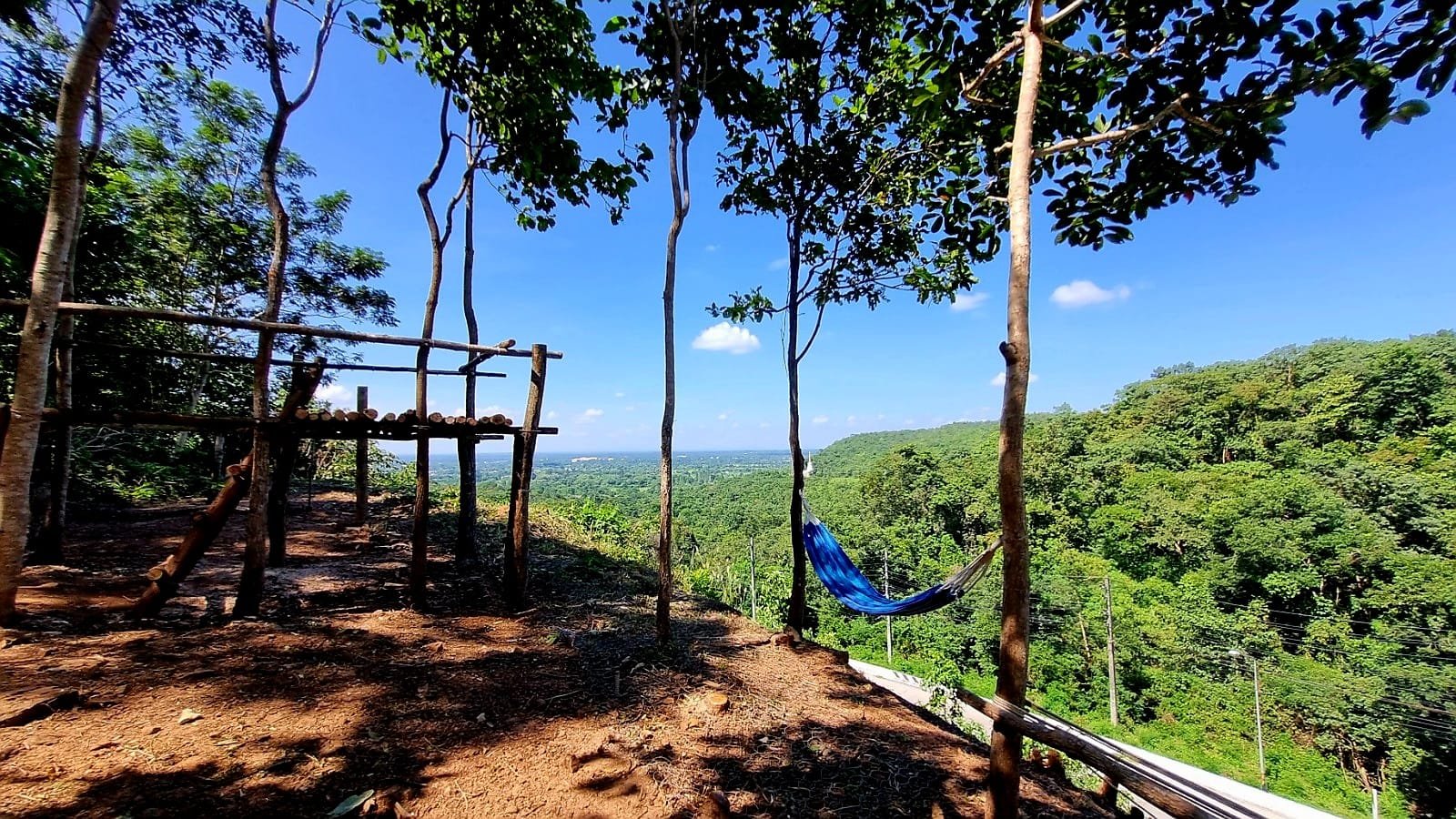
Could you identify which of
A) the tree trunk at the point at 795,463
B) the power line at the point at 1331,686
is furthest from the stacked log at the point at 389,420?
the power line at the point at 1331,686

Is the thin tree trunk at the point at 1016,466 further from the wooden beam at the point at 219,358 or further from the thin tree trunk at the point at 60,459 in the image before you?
the thin tree trunk at the point at 60,459

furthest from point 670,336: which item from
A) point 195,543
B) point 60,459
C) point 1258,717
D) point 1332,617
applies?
point 1332,617

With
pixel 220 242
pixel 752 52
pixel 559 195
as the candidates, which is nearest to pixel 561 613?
pixel 559 195

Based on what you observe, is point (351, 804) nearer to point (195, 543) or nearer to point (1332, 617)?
point (195, 543)

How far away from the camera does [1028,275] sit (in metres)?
1.94

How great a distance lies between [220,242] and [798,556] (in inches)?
357

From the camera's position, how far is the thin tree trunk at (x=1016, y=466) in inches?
71.9

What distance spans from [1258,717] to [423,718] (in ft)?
63.7

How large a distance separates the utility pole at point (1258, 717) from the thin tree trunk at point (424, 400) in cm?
1904

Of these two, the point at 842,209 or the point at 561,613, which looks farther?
the point at 842,209

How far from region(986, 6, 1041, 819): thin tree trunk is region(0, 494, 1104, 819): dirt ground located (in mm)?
609

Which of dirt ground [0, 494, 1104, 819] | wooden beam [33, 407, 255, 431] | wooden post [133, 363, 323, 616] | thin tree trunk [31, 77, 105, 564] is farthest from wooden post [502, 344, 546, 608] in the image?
thin tree trunk [31, 77, 105, 564]

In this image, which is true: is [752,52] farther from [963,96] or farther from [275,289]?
[275,289]

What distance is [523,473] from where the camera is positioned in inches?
155
